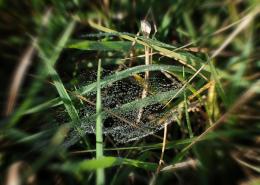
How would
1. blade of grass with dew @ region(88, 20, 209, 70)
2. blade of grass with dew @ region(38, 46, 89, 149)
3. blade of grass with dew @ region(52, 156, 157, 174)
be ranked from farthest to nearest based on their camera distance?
blade of grass with dew @ region(88, 20, 209, 70) < blade of grass with dew @ region(38, 46, 89, 149) < blade of grass with dew @ region(52, 156, 157, 174)

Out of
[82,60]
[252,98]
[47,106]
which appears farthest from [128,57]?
[252,98]

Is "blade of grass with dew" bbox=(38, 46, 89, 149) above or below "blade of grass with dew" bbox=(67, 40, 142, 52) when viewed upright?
below

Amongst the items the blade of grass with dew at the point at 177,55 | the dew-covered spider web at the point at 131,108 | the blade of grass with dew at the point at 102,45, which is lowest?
the dew-covered spider web at the point at 131,108

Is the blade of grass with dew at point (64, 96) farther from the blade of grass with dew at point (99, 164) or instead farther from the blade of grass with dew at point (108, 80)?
the blade of grass with dew at point (99, 164)

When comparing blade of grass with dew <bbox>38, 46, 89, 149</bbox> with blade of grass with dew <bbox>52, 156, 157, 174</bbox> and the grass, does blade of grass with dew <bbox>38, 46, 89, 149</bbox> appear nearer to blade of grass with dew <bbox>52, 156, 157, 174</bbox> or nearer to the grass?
the grass

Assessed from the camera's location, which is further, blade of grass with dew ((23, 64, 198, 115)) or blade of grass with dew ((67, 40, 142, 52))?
blade of grass with dew ((67, 40, 142, 52))

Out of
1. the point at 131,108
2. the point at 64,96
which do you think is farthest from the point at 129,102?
the point at 64,96

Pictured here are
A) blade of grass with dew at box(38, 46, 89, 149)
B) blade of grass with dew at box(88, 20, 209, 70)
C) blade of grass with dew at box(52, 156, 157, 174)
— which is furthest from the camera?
blade of grass with dew at box(88, 20, 209, 70)

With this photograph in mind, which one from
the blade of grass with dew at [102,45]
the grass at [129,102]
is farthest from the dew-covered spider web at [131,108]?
the blade of grass with dew at [102,45]

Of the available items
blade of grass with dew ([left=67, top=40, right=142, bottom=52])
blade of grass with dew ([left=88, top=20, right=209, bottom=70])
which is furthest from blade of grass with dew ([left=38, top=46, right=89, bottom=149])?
blade of grass with dew ([left=88, top=20, right=209, bottom=70])
